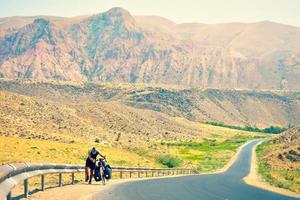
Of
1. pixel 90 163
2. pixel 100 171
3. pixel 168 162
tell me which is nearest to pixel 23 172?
pixel 90 163

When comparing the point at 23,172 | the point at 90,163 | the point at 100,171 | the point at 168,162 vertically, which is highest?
the point at 23,172

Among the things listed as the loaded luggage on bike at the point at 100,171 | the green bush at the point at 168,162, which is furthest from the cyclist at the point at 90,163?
the green bush at the point at 168,162

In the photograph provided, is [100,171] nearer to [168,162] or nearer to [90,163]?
[90,163]

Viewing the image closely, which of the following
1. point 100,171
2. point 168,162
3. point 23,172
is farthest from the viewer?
point 168,162

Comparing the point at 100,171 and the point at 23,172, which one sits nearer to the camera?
the point at 23,172

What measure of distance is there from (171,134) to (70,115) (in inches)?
1616

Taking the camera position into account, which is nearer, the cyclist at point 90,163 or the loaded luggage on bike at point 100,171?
the cyclist at point 90,163

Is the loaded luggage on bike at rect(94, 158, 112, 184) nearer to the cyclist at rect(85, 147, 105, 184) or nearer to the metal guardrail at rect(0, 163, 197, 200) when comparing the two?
the cyclist at rect(85, 147, 105, 184)

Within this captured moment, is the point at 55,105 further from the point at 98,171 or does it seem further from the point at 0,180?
the point at 0,180

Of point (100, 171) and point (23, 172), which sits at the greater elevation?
point (23, 172)

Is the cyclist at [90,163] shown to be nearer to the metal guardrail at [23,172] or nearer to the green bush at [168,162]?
the metal guardrail at [23,172]

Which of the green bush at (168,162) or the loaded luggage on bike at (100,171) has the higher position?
the loaded luggage on bike at (100,171)

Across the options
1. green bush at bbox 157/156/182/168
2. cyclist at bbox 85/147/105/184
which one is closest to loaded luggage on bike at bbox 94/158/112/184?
cyclist at bbox 85/147/105/184

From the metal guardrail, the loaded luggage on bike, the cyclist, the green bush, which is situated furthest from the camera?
the green bush
